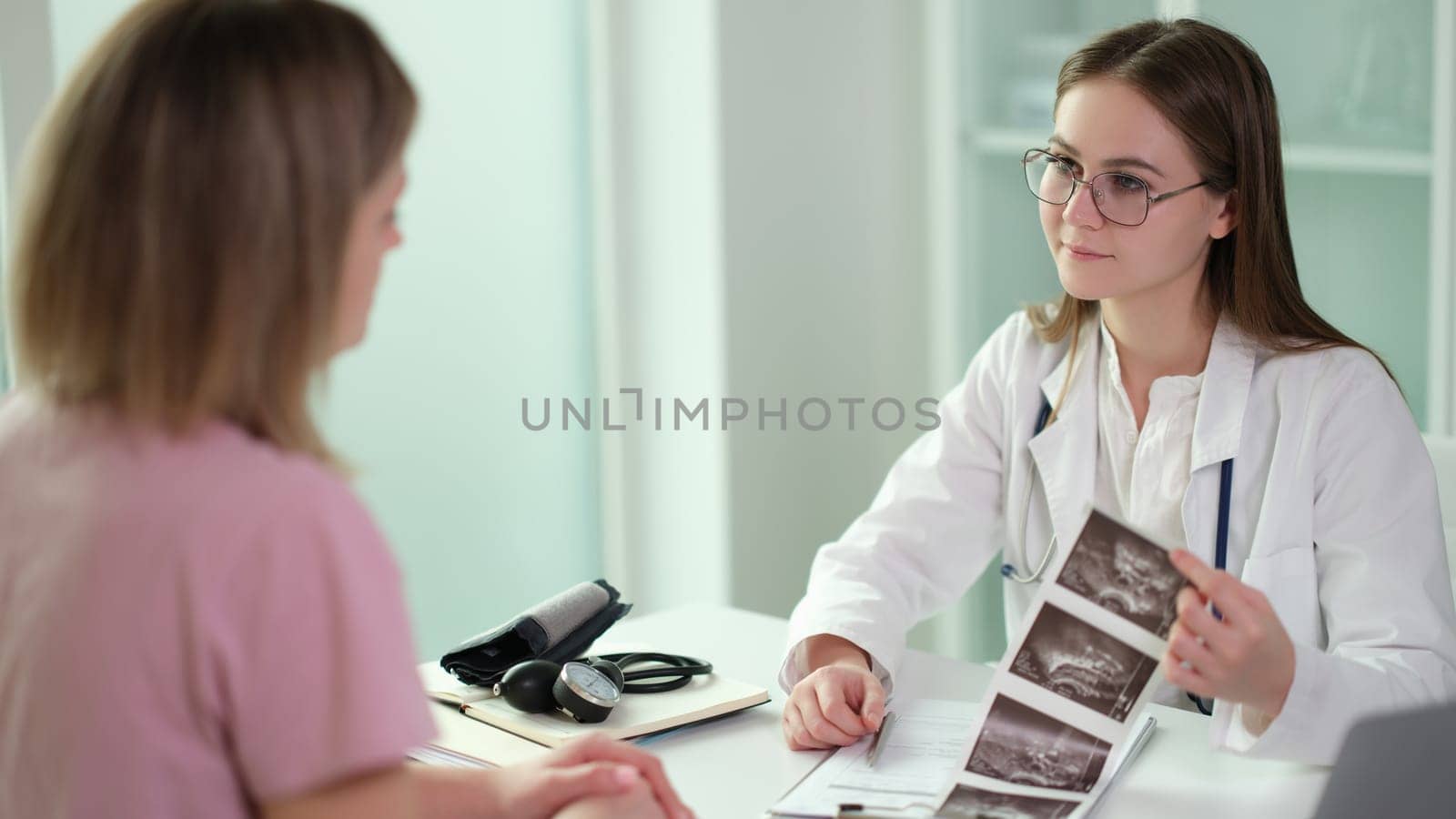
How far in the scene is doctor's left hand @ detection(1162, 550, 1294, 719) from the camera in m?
1.12

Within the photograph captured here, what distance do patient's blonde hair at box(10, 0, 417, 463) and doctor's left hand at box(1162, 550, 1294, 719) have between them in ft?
2.36

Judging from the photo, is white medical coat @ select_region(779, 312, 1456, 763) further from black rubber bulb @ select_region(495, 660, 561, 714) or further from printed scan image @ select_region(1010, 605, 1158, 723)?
black rubber bulb @ select_region(495, 660, 561, 714)

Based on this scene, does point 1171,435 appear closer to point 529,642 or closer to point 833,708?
point 833,708

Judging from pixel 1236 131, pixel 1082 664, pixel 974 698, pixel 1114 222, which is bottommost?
pixel 974 698

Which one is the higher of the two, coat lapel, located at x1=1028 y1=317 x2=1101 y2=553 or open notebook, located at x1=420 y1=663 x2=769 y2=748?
coat lapel, located at x1=1028 y1=317 x2=1101 y2=553

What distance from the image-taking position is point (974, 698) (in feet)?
4.86

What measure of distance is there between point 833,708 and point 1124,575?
34cm

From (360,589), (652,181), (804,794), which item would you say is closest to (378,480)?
(652,181)

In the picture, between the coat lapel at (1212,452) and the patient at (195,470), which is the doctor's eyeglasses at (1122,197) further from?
the patient at (195,470)

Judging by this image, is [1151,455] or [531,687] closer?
[531,687]

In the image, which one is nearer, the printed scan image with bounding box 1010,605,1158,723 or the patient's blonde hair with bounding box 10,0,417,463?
the patient's blonde hair with bounding box 10,0,417,463

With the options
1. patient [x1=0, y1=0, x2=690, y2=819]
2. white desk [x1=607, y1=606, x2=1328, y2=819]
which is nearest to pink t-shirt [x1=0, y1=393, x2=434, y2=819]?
patient [x1=0, y1=0, x2=690, y2=819]

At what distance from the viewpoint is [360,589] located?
2.67 feet

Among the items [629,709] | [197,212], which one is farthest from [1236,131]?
[197,212]
